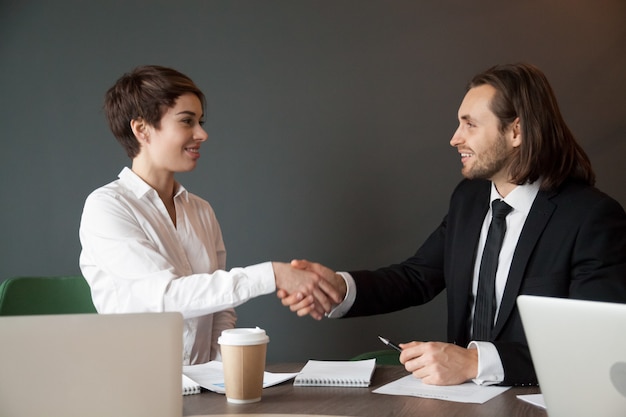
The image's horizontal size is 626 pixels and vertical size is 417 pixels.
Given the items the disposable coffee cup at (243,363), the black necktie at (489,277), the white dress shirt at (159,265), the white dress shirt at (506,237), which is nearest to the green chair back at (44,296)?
the white dress shirt at (159,265)

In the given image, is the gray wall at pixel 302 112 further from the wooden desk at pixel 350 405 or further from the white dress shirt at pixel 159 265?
the wooden desk at pixel 350 405

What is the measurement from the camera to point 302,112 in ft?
10.5

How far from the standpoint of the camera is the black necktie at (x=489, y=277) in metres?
2.33

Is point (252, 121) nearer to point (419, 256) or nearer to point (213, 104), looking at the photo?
point (213, 104)

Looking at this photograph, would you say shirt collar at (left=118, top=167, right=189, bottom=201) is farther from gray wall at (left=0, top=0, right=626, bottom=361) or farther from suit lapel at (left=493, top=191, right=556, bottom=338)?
suit lapel at (left=493, top=191, right=556, bottom=338)

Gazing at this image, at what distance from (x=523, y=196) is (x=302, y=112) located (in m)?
1.15

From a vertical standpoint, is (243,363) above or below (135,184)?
A: below

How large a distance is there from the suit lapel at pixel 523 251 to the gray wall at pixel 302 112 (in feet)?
2.65

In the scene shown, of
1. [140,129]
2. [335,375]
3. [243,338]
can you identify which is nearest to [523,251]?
[335,375]

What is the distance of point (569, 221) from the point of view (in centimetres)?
225

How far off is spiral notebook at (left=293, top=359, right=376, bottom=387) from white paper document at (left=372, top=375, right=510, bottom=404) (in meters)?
0.07

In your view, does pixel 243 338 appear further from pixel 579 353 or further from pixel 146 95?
pixel 146 95

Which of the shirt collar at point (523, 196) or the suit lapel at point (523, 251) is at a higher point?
the shirt collar at point (523, 196)

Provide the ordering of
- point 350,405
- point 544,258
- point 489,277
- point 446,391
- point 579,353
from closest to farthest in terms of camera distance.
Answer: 1. point 579,353
2. point 350,405
3. point 446,391
4. point 544,258
5. point 489,277
